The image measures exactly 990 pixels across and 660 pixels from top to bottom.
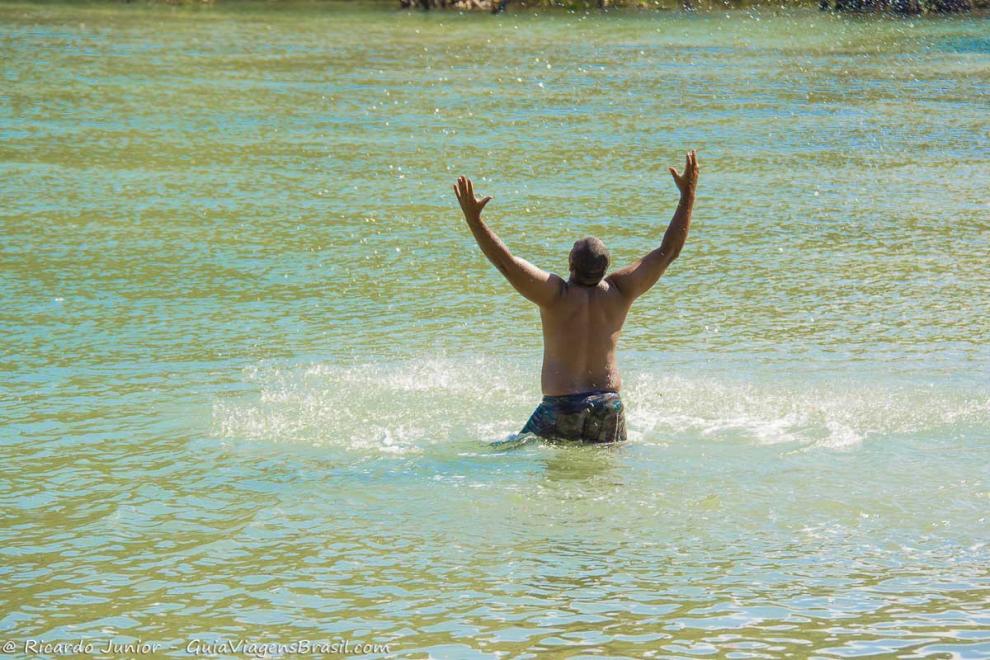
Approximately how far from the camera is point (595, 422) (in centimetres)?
763

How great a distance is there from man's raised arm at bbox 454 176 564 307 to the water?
2.64 ft

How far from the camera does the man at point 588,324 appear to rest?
7.48m

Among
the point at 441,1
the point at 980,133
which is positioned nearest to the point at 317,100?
the point at 980,133

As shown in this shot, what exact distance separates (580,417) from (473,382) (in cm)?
172

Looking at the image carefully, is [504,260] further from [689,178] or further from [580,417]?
[689,178]

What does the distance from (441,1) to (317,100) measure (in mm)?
21077

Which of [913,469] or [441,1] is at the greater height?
[441,1]

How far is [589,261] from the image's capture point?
7441 mm

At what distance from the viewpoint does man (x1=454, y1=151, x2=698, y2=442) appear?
7484mm

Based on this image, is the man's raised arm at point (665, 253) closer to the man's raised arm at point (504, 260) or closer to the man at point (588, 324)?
the man at point (588, 324)

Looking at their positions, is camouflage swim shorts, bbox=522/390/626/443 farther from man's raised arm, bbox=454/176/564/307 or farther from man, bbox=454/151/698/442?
man's raised arm, bbox=454/176/564/307

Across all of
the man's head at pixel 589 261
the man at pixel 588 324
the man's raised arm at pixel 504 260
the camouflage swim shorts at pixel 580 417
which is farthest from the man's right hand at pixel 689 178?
the camouflage swim shorts at pixel 580 417

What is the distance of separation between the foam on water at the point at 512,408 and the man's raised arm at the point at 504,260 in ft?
3.13

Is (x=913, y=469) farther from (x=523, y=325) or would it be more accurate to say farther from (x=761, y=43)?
(x=761, y=43)
